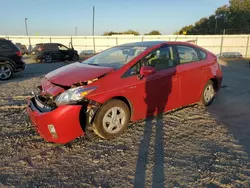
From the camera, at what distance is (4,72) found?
31.3 feet

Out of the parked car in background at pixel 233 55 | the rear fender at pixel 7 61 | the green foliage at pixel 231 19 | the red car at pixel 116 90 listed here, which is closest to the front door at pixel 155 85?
the red car at pixel 116 90

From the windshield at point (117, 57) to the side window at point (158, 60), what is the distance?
7.4 inches

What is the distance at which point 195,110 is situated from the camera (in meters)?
5.39

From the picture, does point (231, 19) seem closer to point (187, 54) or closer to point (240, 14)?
point (240, 14)

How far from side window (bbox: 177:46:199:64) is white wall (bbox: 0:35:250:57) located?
21257 mm

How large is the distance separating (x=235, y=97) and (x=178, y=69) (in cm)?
291

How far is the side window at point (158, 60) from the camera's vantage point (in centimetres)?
409

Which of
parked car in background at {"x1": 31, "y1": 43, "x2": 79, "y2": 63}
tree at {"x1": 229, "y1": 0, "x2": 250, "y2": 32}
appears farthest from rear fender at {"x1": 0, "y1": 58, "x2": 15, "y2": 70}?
tree at {"x1": 229, "y1": 0, "x2": 250, "y2": 32}

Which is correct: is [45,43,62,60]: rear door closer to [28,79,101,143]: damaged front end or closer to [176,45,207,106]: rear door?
[176,45,207,106]: rear door

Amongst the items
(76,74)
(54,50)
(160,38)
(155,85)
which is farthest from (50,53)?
(155,85)

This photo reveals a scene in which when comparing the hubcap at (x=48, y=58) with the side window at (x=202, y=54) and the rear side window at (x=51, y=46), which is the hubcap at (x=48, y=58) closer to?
the rear side window at (x=51, y=46)

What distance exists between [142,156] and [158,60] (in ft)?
6.48

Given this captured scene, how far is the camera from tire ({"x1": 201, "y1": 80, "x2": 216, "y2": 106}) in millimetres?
5502

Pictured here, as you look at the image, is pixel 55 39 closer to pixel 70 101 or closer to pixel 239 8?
pixel 70 101
